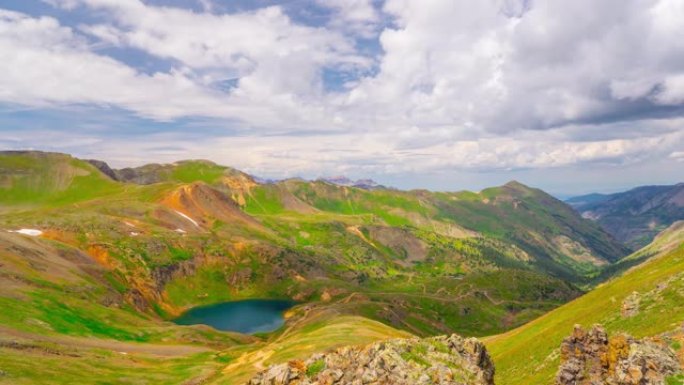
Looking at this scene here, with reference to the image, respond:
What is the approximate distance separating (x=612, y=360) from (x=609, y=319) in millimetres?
24995

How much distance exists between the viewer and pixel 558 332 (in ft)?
209

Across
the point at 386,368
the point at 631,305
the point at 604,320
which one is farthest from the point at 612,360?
the point at 604,320

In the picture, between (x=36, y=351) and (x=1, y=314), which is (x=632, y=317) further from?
(x=1, y=314)

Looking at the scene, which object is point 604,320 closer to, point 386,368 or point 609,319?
point 609,319

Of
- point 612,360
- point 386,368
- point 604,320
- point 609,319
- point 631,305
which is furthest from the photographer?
point 604,320

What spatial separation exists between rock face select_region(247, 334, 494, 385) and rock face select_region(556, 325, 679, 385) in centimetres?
716

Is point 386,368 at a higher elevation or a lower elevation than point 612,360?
lower

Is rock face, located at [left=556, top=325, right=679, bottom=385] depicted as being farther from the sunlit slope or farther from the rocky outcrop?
the rocky outcrop

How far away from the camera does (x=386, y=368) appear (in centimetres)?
3394

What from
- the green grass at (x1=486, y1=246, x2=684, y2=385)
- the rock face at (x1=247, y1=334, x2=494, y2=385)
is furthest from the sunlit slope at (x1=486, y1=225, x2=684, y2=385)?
the rock face at (x1=247, y1=334, x2=494, y2=385)

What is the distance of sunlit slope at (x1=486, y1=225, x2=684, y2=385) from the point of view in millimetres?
48562

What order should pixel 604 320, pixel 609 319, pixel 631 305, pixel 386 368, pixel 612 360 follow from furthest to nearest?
1. pixel 604 320
2. pixel 609 319
3. pixel 631 305
4. pixel 612 360
5. pixel 386 368

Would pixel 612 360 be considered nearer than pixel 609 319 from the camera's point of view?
Yes

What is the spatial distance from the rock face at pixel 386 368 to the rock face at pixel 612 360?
7162 millimetres
